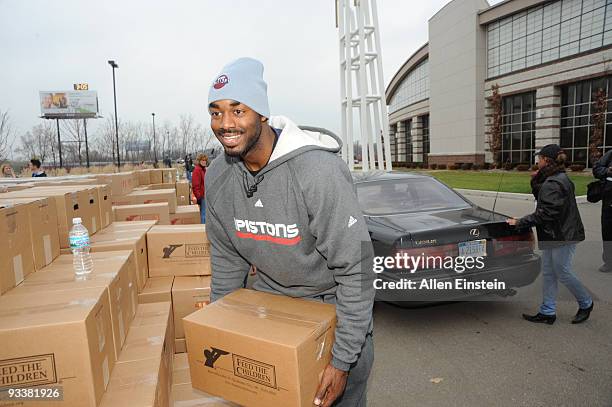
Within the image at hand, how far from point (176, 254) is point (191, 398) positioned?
1.81 metres

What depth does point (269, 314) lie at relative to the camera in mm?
1772

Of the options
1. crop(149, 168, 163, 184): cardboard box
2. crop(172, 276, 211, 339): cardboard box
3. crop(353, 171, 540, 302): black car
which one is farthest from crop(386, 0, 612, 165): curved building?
crop(172, 276, 211, 339): cardboard box

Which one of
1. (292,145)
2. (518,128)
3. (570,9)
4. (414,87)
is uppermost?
(570,9)

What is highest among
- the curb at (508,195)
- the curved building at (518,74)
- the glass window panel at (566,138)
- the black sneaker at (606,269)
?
the curved building at (518,74)

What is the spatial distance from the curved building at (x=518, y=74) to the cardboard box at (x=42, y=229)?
2986 centimetres

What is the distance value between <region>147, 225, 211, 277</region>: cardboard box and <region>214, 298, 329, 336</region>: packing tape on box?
2020mm

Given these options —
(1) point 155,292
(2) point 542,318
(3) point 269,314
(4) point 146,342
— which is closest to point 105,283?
(4) point 146,342

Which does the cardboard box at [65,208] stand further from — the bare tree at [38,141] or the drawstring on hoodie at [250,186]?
the bare tree at [38,141]

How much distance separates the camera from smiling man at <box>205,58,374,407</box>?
1699 millimetres

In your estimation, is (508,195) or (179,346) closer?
(179,346)

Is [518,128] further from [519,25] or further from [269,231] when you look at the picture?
[269,231]

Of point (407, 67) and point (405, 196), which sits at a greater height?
point (407, 67)

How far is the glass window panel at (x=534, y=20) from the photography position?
95.8 feet

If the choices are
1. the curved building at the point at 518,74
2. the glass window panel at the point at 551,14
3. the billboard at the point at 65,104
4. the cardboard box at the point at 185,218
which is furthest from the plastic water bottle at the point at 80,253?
the billboard at the point at 65,104
